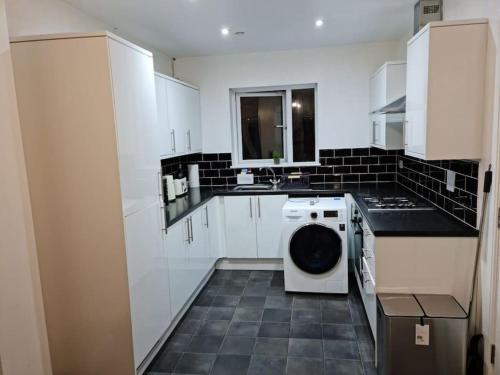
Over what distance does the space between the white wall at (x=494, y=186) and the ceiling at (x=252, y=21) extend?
0.97m

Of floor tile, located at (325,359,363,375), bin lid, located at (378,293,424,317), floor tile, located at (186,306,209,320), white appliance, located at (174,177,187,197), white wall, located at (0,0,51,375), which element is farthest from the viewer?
white appliance, located at (174,177,187,197)

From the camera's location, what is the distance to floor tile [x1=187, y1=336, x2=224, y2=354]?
273 cm

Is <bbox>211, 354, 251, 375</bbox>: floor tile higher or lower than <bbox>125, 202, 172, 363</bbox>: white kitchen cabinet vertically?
lower

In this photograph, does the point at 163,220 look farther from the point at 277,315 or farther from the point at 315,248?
the point at 315,248

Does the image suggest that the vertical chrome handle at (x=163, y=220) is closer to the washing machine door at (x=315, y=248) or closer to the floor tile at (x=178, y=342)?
the floor tile at (x=178, y=342)

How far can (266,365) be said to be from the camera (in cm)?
252

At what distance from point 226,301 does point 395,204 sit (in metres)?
1.73

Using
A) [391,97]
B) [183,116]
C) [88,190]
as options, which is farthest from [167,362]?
[391,97]

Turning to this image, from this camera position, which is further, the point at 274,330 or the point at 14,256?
the point at 274,330

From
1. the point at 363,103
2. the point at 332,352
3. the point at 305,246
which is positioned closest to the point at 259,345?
the point at 332,352

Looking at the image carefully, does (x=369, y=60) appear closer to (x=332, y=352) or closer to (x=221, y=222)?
(x=221, y=222)

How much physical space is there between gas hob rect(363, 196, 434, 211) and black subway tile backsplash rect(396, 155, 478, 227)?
9 centimetres

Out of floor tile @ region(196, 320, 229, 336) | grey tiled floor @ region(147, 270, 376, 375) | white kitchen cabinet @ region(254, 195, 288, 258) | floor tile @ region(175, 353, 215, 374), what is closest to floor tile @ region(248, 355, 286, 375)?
grey tiled floor @ region(147, 270, 376, 375)

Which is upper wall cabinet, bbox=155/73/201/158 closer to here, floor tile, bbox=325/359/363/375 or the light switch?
floor tile, bbox=325/359/363/375
